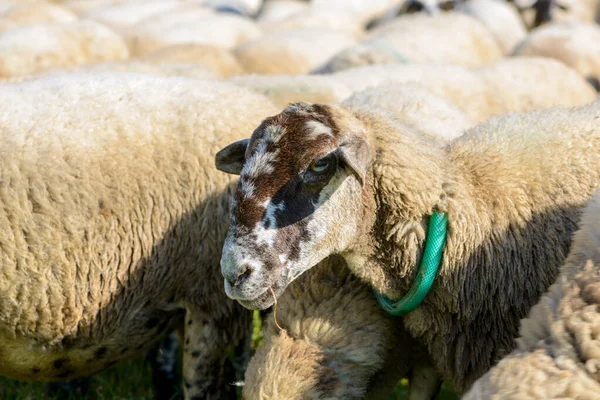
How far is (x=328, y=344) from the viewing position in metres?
2.75

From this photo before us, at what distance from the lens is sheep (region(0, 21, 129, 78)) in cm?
736

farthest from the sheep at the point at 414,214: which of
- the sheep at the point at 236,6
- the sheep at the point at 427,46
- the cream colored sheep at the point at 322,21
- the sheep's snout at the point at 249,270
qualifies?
the sheep at the point at 236,6

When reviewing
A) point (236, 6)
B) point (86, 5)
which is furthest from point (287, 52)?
point (86, 5)

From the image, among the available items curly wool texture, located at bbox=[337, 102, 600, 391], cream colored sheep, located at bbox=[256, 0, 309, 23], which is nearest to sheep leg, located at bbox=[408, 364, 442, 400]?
curly wool texture, located at bbox=[337, 102, 600, 391]

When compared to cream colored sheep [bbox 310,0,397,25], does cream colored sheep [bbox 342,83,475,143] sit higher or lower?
higher

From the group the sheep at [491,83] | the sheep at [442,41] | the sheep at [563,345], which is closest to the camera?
the sheep at [563,345]

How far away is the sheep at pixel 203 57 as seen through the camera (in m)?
7.03

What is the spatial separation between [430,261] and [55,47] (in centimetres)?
592

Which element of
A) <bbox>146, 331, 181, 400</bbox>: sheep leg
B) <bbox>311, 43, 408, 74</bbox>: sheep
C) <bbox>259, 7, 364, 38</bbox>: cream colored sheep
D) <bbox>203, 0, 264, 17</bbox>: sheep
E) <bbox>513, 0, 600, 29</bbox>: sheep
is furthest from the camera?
<bbox>203, 0, 264, 17</bbox>: sheep

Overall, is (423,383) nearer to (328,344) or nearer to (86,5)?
(328,344)

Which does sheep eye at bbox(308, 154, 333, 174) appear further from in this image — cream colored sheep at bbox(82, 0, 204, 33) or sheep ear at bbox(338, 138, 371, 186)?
cream colored sheep at bbox(82, 0, 204, 33)

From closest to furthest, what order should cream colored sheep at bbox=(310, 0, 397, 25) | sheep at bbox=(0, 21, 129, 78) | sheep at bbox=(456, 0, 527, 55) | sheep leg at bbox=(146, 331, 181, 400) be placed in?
1. sheep leg at bbox=(146, 331, 181, 400)
2. sheep at bbox=(0, 21, 129, 78)
3. sheep at bbox=(456, 0, 527, 55)
4. cream colored sheep at bbox=(310, 0, 397, 25)

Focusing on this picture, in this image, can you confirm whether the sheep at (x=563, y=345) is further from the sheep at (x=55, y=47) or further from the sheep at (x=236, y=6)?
the sheep at (x=236, y=6)

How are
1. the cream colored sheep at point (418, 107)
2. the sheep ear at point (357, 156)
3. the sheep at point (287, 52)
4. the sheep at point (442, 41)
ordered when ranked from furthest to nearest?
the sheep at point (287, 52) → the sheep at point (442, 41) → the cream colored sheep at point (418, 107) → the sheep ear at point (357, 156)
